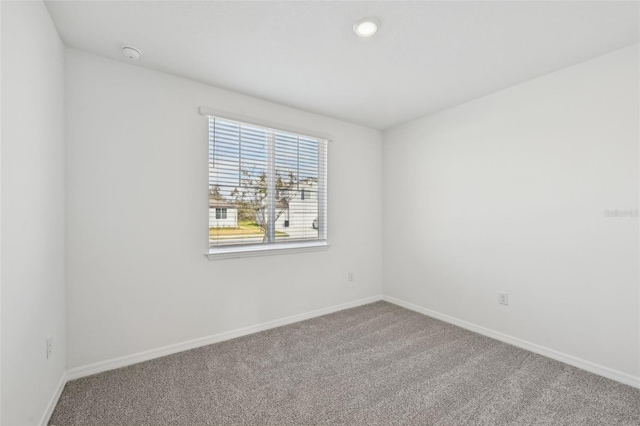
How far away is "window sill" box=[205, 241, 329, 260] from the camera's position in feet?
9.03

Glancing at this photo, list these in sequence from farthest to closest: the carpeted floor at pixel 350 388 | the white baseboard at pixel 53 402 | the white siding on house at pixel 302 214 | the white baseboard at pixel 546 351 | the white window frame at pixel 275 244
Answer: the white siding on house at pixel 302 214
the white window frame at pixel 275 244
the white baseboard at pixel 546 351
the carpeted floor at pixel 350 388
the white baseboard at pixel 53 402

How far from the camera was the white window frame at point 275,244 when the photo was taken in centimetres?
274

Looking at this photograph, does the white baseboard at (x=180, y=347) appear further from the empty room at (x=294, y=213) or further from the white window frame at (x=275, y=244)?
the white window frame at (x=275, y=244)

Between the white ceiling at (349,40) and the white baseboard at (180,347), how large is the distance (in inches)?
93.0

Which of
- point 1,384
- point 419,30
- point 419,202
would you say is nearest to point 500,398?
point 419,202

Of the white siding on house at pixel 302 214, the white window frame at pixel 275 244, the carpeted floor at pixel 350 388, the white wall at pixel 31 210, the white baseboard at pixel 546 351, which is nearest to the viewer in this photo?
the white wall at pixel 31 210

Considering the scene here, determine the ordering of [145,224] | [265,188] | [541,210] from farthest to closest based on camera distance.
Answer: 1. [265,188]
2. [541,210]
3. [145,224]

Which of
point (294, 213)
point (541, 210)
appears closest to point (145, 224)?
point (294, 213)

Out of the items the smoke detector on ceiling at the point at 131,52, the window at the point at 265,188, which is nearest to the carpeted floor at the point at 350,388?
the window at the point at 265,188

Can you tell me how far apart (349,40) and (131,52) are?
161 cm

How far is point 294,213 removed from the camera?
337 centimetres

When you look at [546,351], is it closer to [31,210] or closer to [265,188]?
[265,188]

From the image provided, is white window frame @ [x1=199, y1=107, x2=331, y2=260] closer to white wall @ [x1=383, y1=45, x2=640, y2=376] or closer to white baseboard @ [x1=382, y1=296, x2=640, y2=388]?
white wall @ [x1=383, y1=45, x2=640, y2=376]

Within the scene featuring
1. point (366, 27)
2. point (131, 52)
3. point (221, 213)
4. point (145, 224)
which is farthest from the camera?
point (221, 213)
